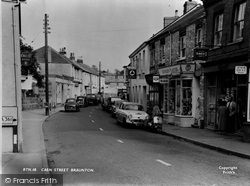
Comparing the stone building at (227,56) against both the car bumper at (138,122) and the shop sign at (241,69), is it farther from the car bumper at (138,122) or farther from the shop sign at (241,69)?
the car bumper at (138,122)

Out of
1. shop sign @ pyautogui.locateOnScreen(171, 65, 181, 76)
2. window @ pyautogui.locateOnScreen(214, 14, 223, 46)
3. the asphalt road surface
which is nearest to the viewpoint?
the asphalt road surface

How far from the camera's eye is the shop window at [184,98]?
1622 centimetres

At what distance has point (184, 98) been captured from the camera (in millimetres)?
16594

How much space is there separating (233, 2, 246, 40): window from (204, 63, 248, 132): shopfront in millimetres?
1437

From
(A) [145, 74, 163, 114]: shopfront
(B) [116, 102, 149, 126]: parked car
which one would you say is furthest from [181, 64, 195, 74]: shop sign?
(A) [145, 74, 163, 114]: shopfront

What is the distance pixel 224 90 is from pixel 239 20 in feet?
11.3

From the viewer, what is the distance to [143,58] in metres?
27.0

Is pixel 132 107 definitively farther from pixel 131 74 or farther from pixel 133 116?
pixel 131 74

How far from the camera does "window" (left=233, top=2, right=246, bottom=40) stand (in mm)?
11977

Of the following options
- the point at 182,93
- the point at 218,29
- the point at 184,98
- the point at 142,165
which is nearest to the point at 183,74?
Answer: the point at 182,93

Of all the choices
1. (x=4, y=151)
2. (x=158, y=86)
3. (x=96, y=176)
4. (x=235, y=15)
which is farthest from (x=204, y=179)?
(x=158, y=86)

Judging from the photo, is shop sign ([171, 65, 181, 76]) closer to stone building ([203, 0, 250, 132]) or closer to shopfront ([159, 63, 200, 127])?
shopfront ([159, 63, 200, 127])

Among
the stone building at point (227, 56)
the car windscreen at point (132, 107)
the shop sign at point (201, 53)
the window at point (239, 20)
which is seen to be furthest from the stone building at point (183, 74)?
the window at point (239, 20)

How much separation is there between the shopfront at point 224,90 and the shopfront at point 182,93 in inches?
47.3
